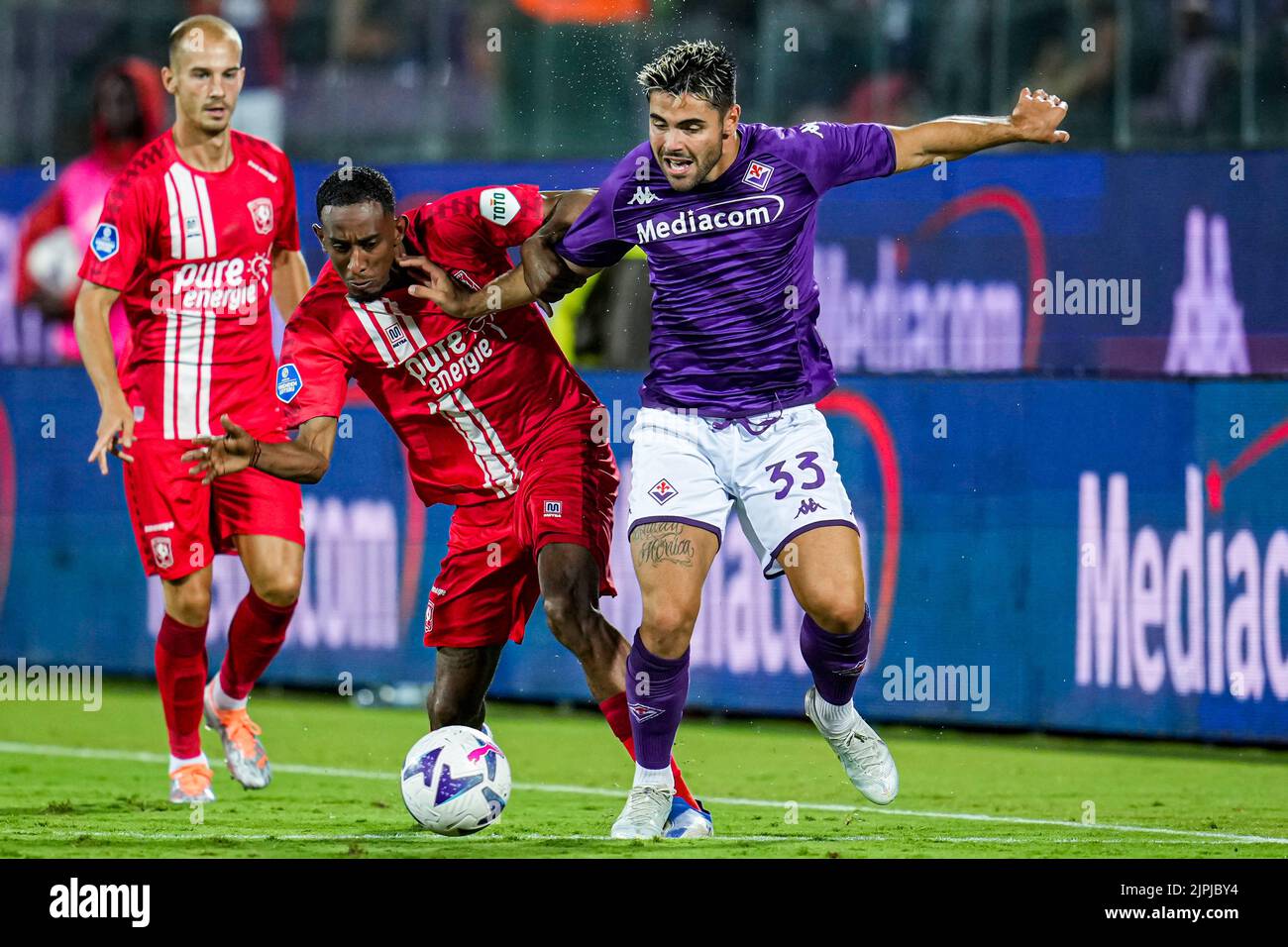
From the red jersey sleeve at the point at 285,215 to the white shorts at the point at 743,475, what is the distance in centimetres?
209

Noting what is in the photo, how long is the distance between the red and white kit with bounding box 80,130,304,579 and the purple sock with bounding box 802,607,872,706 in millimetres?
2249

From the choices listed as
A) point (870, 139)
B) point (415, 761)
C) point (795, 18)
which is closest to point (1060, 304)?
point (795, 18)

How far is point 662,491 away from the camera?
6867mm

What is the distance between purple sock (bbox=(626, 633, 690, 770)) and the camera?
682 centimetres

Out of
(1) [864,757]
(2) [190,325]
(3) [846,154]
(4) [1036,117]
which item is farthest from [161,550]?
(4) [1036,117]

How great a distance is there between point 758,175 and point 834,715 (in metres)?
1.89

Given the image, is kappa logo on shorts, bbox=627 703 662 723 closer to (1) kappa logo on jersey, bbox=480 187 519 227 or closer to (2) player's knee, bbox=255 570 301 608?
(1) kappa logo on jersey, bbox=480 187 519 227

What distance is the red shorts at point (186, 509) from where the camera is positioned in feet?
26.4

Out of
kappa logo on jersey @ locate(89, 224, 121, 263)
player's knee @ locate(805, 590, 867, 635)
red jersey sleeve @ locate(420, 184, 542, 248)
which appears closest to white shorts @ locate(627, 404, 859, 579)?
player's knee @ locate(805, 590, 867, 635)

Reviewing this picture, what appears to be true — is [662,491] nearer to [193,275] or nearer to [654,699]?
[654,699]

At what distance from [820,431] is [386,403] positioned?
1.68 meters

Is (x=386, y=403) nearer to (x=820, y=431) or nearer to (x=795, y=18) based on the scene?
(x=820, y=431)

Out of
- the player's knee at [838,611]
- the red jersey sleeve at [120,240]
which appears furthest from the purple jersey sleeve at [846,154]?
the red jersey sleeve at [120,240]

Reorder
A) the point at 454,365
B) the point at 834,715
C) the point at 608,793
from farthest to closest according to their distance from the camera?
the point at 608,793 < the point at 454,365 < the point at 834,715
